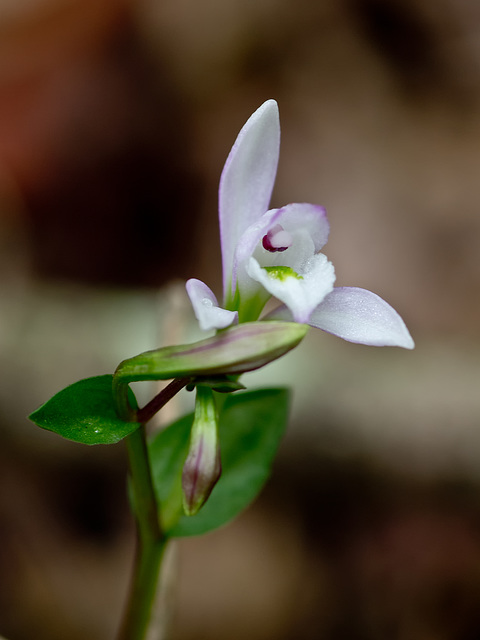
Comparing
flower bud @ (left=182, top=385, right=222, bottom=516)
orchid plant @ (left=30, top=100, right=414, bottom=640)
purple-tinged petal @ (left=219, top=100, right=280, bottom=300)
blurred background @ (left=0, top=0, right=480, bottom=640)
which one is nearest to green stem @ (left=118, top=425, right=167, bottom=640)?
orchid plant @ (left=30, top=100, right=414, bottom=640)

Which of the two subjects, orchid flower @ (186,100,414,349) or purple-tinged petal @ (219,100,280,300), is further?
purple-tinged petal @ (219,100,280,300)

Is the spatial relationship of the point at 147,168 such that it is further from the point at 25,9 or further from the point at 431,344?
the point at 431,344

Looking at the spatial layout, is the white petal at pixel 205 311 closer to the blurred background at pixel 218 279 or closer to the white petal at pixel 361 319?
the white petal at pixel 361 319

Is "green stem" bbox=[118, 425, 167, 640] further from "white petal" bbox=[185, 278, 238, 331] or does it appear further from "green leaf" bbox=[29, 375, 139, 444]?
"white petal" bbox=[185, 278, 238, 331]

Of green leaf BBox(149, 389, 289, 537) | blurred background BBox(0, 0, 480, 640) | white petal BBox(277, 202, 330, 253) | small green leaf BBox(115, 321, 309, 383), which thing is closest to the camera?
small green leaf BBox(115, 321, 309, 383)

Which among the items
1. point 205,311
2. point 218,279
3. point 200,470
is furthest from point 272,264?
point 218,279

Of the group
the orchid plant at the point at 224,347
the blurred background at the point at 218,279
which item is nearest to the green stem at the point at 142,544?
the orchid plant at the point at 224,347

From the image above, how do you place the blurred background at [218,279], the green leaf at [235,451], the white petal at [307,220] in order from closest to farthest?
1. the white petal at [307,220]
2. the green leaf at [235,451]
3. the blurred background at [218,279]
